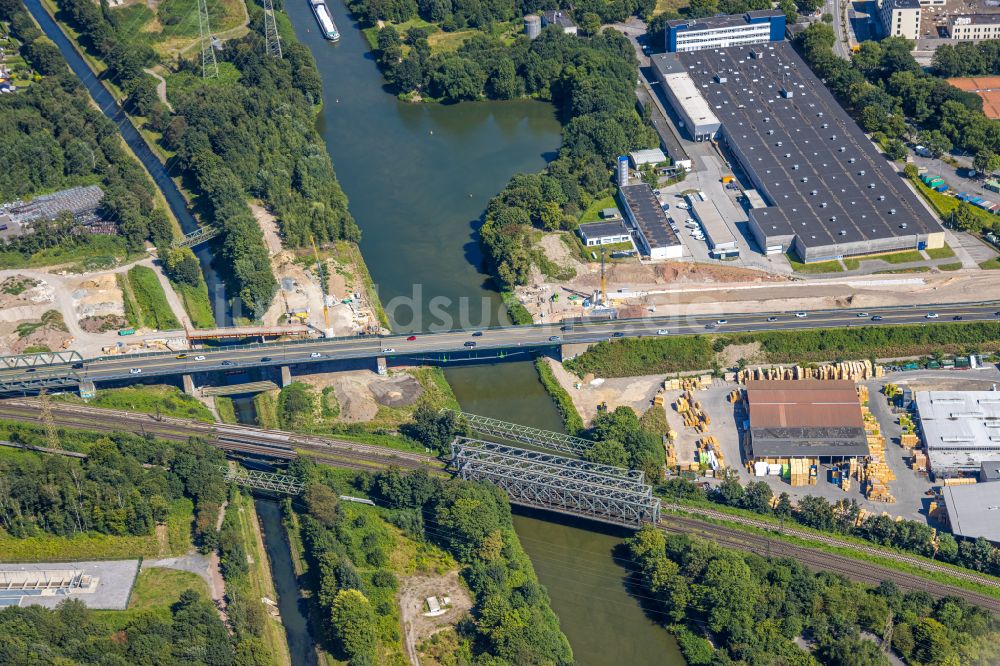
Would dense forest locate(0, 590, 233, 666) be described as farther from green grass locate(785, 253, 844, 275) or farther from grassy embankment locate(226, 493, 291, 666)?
green grass locate(785, 253, 844, 275)

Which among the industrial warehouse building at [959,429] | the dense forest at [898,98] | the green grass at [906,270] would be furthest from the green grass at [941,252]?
the industrial warehouse building at [959,429]

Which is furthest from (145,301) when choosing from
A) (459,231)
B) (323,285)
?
(459,231)

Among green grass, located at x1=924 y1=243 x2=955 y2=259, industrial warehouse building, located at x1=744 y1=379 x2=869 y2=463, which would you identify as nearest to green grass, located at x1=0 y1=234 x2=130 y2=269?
industrial warehouse building, located at x1=744 y1=379 x2=869 y2=463

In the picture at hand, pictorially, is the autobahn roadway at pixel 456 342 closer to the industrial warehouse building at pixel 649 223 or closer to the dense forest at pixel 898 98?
the industrial warehouse building at pixel 649 223

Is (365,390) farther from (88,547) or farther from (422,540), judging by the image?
(88,547)

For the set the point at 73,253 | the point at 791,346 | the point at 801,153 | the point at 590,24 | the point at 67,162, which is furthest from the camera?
the point at 590,24

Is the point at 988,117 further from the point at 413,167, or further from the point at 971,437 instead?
the point at 413,167

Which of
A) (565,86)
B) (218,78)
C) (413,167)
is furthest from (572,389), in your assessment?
(218,78)
